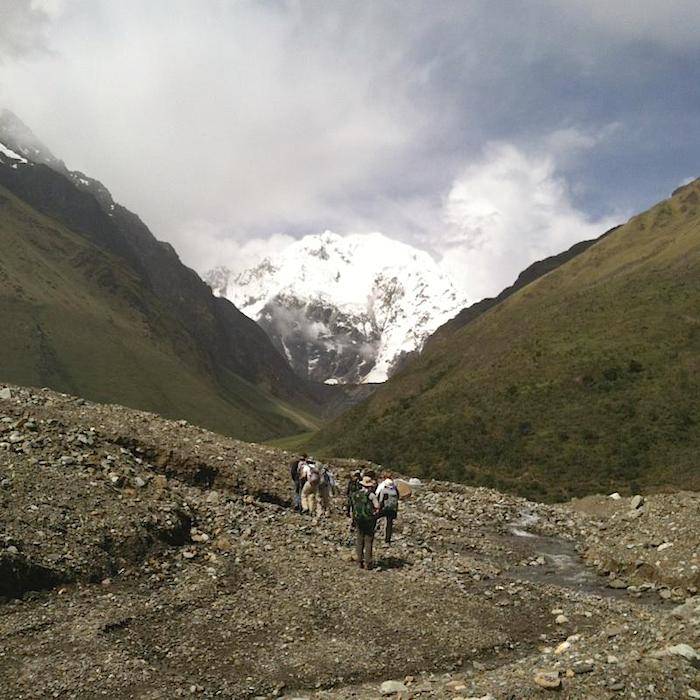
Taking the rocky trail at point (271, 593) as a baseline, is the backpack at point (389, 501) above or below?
above

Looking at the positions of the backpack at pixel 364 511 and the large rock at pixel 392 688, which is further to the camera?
the backpack at pixel 364 511

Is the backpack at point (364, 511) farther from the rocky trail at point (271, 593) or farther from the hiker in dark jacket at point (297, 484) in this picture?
the hiker in dark jacket at point (297, 484)

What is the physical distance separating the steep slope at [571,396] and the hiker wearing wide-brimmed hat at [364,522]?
3927cm

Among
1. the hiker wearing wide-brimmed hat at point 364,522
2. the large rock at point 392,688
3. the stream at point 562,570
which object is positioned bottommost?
the large rock at point 392,688

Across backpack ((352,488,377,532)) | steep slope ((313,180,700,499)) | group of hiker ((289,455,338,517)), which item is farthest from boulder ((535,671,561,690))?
steep slope ((313,180,700,499))

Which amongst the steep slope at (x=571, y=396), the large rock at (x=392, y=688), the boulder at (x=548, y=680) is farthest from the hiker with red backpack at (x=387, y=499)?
the steep slope at (x=571, y=396)

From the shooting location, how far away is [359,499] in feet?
68.4

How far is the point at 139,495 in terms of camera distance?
2214 centimetres

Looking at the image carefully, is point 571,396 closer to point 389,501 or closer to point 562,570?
point 562,570

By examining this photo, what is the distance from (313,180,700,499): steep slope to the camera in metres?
60.6

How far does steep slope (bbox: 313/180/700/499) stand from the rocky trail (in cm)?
3216

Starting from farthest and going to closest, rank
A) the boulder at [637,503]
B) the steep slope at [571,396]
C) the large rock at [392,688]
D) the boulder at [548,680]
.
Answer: the steep slope at [571,396] → the boulder at [637,503] → the large rock at [392,688] → the boulder at [548,680]

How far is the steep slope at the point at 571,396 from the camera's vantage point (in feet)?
199

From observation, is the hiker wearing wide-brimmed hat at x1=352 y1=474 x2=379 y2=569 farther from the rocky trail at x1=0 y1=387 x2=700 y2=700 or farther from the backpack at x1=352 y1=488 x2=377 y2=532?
the rocky trail at x1=0 y1=387 x2=700 y2=700
